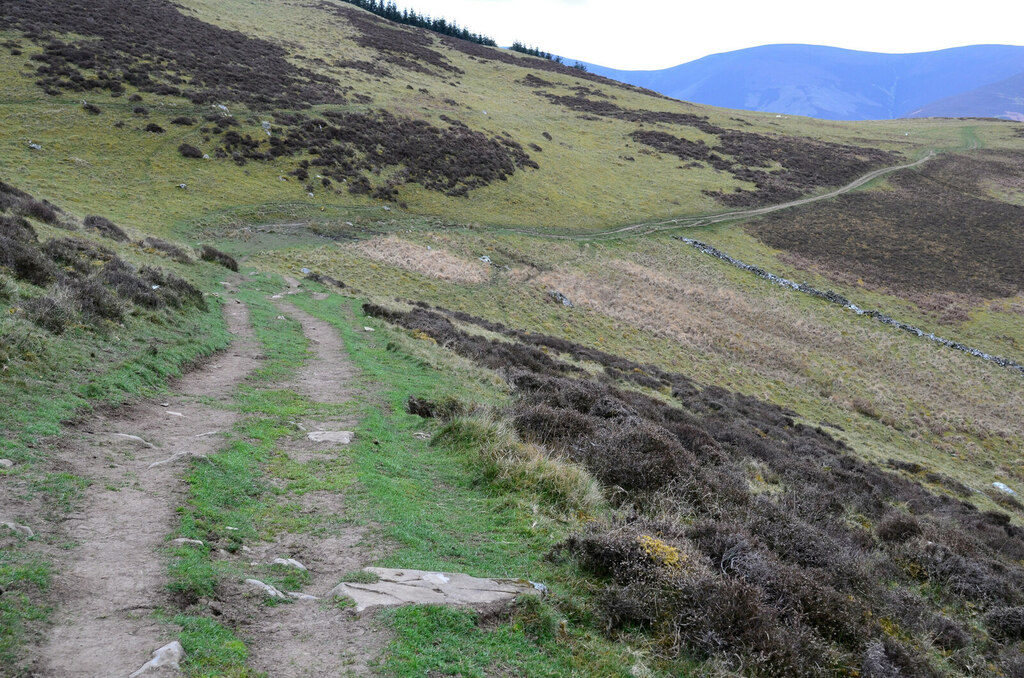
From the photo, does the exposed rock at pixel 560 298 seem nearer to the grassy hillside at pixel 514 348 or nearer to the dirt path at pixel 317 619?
the grassy hillside at pixel 514 348

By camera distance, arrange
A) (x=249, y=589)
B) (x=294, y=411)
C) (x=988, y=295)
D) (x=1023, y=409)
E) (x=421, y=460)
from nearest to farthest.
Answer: (x=249, y=589), (x=421, y=460), (x=294, y=411), (x=1023, y=409), (x=988, y=295)

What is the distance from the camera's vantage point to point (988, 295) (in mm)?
48375

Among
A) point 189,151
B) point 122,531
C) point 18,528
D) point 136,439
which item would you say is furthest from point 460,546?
point 189,151

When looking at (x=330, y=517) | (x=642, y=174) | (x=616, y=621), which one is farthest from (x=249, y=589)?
(x=642, y=174)

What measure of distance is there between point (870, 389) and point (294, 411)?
1398 inches

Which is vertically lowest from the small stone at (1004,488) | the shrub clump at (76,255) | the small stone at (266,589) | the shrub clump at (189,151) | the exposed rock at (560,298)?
the small stone at (1004,488)

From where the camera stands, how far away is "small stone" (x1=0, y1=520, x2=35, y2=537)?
5.24 m

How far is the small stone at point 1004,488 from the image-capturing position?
23519 mm

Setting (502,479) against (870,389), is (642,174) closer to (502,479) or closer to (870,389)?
(870,389)

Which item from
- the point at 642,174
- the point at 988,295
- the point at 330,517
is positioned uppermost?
the point at 642,174

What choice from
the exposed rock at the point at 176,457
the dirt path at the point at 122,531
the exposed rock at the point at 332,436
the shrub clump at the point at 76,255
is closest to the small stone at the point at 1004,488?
the exposed rock at the point at 332,436

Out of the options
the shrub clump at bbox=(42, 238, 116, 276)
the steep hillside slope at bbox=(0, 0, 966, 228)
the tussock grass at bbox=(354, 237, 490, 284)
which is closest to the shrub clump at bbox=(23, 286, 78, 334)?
the shrub clump at bbox=(42, 238, 116, 276)

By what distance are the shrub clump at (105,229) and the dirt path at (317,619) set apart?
1933 cm

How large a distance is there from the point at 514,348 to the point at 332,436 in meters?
12.6
